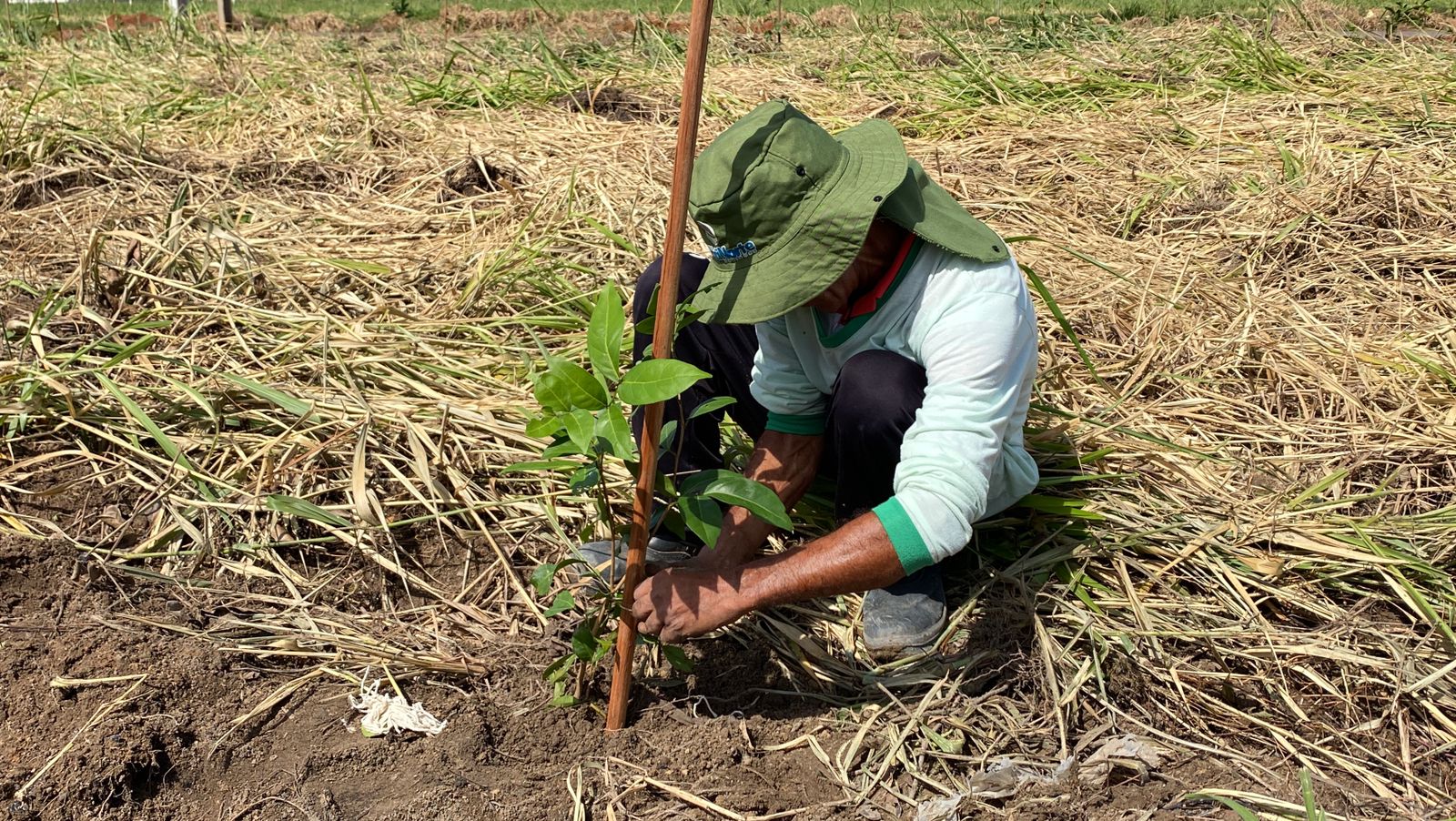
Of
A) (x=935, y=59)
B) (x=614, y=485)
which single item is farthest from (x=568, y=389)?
(x=935, y=59)

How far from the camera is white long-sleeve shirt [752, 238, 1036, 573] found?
59.6 inches

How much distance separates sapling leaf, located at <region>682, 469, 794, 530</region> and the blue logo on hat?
31cm

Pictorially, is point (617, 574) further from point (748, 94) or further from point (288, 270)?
point (748, 94)

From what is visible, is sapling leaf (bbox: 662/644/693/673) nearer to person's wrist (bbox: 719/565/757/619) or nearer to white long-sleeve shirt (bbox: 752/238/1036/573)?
person's wrist (bbox: 719/565/757/619)

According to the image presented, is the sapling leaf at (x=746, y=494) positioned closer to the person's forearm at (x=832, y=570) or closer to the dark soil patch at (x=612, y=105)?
the person's forearm at (x=832, y=570)

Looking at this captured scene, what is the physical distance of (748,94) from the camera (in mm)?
4129

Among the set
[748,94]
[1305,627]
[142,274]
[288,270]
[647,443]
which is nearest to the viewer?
[647,443]

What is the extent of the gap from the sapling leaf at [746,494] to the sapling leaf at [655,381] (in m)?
0.20

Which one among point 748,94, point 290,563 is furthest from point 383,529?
point 748,94

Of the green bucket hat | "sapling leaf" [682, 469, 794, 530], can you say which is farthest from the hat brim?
"sapling leaf" [682, 469, 794, 530]

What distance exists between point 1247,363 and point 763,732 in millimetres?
1414

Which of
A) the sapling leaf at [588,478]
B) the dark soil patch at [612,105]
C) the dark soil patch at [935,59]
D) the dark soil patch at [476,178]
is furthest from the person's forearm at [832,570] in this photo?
the dark soil patch at [935,59]

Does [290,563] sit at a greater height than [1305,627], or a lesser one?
lesser

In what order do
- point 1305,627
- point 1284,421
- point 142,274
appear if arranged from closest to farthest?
point 1305,627 → point 1284,421 → point 142,274
